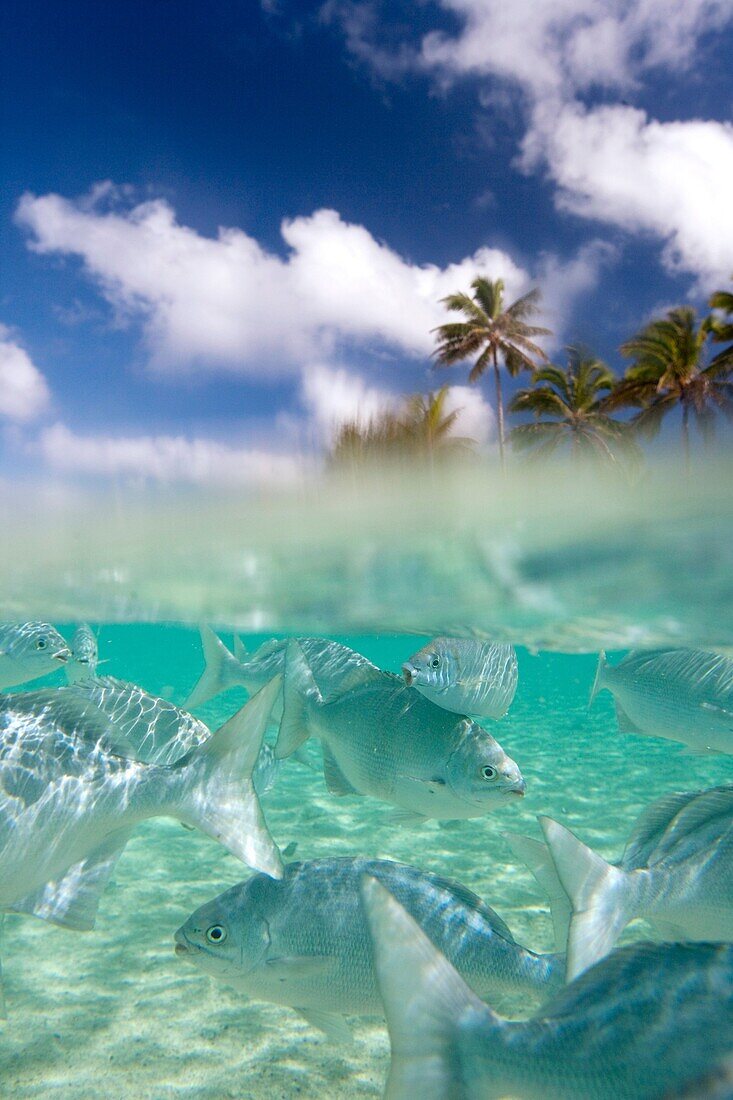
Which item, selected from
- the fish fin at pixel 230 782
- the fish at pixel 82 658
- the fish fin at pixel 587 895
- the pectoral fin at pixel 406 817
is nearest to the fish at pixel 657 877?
the fish fin at pixel 587 895

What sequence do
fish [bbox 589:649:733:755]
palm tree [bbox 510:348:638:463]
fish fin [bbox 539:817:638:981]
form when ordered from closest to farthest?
fish fin [bbox 539:817:638:981] → fish [bbox 589:649:733:755] → palm tree [bbox 510:348:638:463]

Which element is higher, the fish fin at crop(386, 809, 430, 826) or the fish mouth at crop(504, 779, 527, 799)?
the fish mouth at crop(504, 779, 527, 799)

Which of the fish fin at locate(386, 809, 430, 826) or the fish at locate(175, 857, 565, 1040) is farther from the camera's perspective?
the fish fin at locate(386, 809, 430, 826)

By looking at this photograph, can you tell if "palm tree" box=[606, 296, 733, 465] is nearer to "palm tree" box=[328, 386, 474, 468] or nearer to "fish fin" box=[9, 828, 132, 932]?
"palm tree" box=[328, 386, 474, 468]

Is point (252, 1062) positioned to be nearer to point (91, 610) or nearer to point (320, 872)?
point (320, 872)

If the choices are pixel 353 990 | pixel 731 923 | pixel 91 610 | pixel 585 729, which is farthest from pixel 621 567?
pixel 91 610

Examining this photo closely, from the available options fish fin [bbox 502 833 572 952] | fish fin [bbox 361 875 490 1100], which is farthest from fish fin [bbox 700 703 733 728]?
fish fin [bbox 361 875 490 1100]

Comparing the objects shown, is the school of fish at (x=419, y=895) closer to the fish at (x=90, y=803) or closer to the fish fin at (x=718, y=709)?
the fish at (x=90, y=803)
